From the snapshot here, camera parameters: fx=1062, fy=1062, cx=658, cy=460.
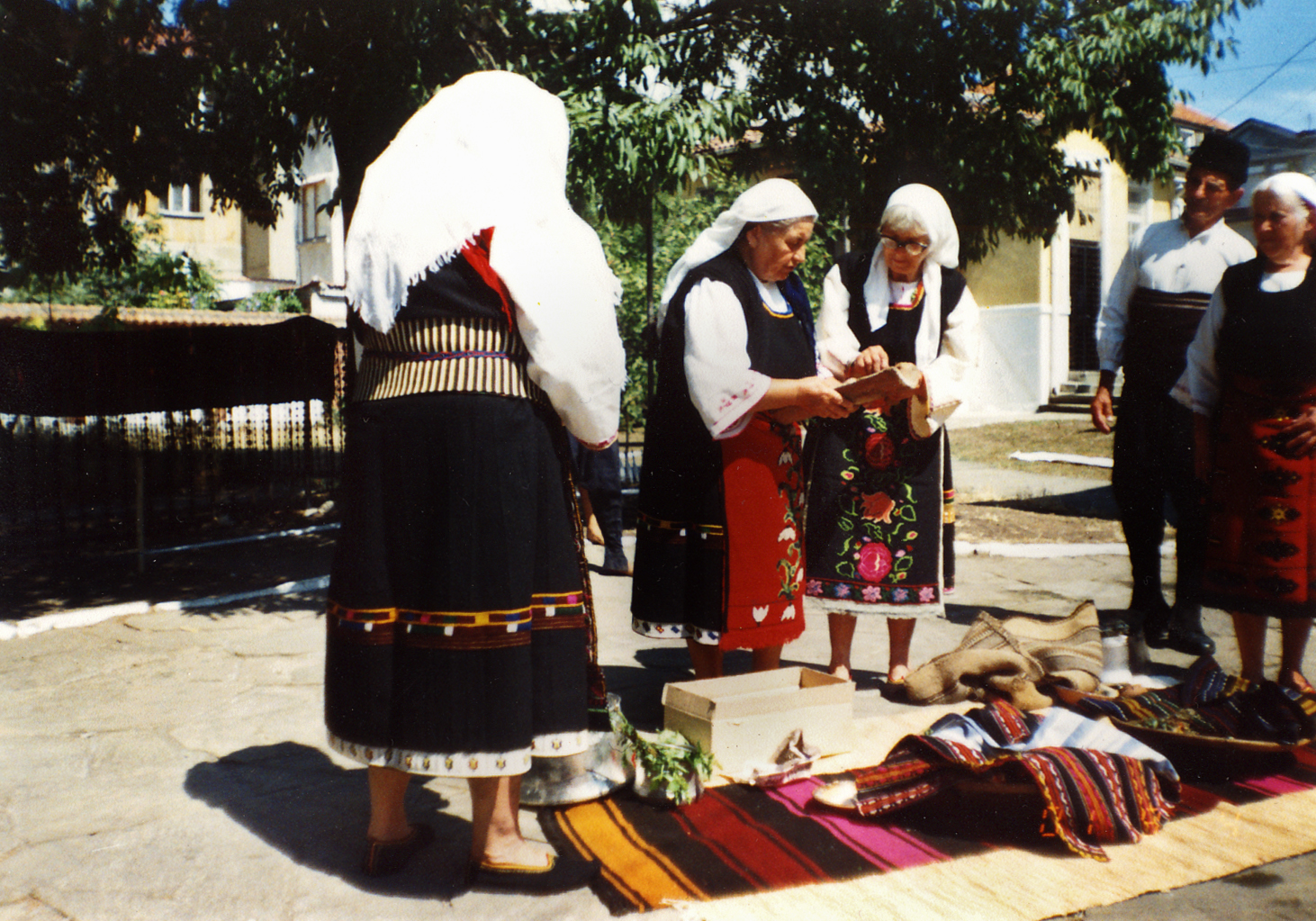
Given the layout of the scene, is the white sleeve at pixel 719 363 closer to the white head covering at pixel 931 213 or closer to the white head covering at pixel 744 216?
the white head covering at pixel 744 216

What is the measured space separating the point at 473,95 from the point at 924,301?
2236 mm

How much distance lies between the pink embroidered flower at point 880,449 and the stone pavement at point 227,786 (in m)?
0.94

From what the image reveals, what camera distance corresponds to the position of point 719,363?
3500mm

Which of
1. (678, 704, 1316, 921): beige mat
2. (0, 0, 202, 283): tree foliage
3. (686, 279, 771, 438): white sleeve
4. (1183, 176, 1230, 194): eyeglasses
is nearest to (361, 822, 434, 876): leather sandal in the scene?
(678, 704, 1316, 921): beige mat

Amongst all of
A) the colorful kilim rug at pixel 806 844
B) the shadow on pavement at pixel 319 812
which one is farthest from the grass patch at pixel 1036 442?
the shadow on pavement at pixel 319 812

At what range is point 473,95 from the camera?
8.24 feet

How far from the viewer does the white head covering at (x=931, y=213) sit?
4020 mm

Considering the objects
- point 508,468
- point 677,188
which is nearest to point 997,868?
point 508,468

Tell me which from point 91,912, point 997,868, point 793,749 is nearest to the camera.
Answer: point 91,912

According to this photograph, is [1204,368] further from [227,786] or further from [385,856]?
[227,786]

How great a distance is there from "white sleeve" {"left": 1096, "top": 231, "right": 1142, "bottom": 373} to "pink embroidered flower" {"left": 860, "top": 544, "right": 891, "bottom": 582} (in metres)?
1.53

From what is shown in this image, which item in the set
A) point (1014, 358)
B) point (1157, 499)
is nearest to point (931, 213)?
point (1157, 499)

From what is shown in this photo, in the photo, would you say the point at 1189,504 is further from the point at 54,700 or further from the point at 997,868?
the point at 54,700

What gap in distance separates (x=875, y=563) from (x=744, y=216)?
4.84 feet
